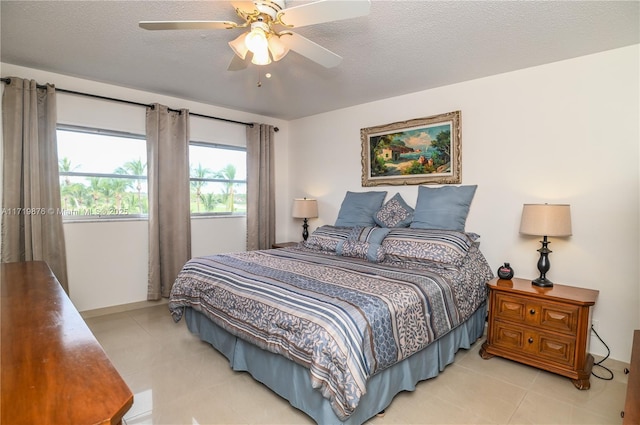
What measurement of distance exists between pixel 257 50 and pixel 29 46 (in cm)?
216

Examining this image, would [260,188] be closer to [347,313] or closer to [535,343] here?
[347,313]

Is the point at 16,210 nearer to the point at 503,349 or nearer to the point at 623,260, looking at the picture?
the point at 503,349

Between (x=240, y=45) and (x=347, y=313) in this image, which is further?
(x=240, y=45)

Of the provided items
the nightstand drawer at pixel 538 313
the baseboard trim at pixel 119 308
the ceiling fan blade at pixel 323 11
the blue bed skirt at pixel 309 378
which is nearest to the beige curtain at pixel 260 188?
the baseboard trim at pixel 119 308

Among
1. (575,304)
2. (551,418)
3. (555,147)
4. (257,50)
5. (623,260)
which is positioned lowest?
(551,418)

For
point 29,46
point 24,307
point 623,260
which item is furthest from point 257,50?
point 623,260

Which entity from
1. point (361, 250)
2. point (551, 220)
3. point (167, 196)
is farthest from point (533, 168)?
point (167, 196)

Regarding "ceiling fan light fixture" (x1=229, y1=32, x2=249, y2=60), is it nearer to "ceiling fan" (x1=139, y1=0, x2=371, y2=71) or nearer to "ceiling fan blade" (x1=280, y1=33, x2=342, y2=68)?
"ceiling fan" (x1=139, y1=0, x2=371, y2=71)

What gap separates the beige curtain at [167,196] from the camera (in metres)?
3.78

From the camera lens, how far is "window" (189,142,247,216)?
4336 mm

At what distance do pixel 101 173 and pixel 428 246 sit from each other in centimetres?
350

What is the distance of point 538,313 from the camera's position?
2471 mm

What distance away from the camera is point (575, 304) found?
2299 mm

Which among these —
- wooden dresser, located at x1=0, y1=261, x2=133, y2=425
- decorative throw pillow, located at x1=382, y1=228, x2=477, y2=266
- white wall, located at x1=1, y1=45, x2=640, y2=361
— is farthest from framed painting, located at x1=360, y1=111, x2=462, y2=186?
wooden dresser, located at x1=0, y1=261, x2=133, y2=425
